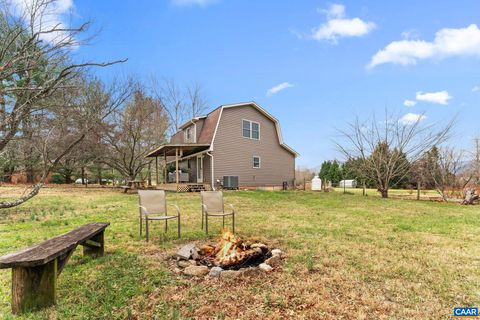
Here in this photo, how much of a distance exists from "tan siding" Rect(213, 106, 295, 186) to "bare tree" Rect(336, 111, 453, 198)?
17.0 ft

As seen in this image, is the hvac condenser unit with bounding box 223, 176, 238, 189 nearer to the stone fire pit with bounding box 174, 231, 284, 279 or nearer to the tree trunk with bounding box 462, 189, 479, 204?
the tree trunk with bounding box 462, 189, 479, 204

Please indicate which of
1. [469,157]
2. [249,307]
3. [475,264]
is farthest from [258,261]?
[469,157]

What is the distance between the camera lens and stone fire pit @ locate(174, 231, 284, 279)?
10.6 feet

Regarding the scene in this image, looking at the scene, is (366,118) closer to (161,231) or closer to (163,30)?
(163,30)

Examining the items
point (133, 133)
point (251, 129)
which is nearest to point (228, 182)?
point (251, 129)

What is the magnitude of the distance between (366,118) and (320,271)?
50.1 ft

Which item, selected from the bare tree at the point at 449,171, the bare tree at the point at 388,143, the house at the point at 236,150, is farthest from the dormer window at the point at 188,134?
the bare tree at the point at 449,171

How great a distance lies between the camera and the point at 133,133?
19125 mm

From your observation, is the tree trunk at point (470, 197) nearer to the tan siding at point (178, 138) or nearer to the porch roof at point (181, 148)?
the porch roof at point (181, 148)

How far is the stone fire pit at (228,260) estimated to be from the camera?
3240 mm

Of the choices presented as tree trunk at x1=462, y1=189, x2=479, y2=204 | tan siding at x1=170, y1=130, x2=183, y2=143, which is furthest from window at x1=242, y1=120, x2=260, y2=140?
tree trunk at x1=462, y1=189, x2=479, y2=204

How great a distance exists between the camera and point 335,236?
16.9ft

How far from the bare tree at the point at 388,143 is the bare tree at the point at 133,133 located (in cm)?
1442

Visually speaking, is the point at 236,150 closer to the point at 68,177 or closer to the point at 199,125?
the point at 199,125
